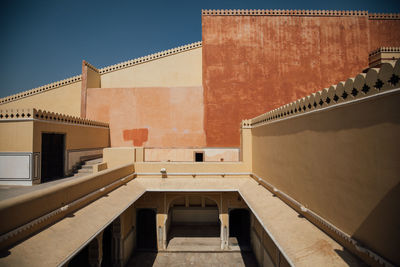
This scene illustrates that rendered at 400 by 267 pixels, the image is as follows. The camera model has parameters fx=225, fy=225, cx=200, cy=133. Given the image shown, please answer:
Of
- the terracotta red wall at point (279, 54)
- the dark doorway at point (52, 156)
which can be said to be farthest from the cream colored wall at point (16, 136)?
the terracotta red wall at point (279, 54)

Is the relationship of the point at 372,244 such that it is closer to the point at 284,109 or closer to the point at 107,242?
the point at 284,109

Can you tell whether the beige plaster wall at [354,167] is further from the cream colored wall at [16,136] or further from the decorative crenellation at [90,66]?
the decorative crenellation at [90,66]

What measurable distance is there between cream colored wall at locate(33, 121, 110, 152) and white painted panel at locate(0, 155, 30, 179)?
0.46 meters

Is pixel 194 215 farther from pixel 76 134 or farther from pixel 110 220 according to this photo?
pixel 110 220

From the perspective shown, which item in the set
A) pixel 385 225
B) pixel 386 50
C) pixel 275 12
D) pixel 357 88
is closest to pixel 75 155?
pixel 357 88

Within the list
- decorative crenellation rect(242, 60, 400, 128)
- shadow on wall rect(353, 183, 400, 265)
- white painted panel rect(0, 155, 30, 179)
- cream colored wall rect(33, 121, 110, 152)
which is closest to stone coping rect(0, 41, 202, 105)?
cream colored wall rect(33, 121, 110, 152)

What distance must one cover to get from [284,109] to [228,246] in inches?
246

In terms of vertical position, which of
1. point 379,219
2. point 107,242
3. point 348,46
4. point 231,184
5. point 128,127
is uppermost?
point 348,46

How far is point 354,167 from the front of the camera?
3.21 meters

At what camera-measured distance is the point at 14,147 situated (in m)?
6.89

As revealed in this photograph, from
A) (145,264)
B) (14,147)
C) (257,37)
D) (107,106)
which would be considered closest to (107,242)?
(145,264)

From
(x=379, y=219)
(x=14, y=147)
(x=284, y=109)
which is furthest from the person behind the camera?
(x=14, y=147)

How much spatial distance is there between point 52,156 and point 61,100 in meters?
5.35

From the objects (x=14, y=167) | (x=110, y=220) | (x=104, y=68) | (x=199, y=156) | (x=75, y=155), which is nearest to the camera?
(x=110, y=220)
